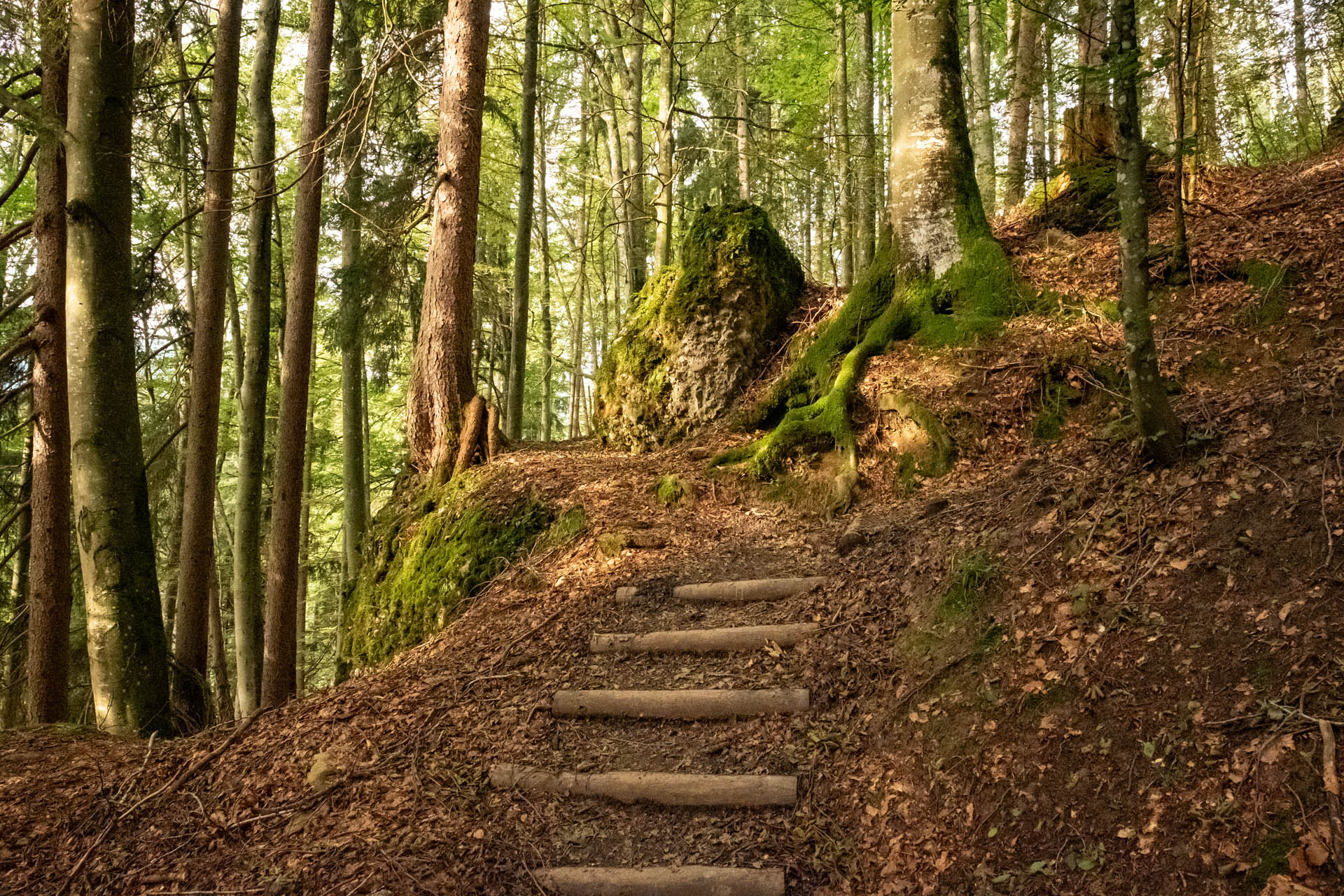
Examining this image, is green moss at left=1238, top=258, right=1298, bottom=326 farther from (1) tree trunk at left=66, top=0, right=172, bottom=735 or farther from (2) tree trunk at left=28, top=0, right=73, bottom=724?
(2) tree trunk at left=28, top=0, right=73, bottom=724

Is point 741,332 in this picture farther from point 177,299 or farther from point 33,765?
point 33,765

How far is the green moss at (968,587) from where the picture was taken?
420 cm

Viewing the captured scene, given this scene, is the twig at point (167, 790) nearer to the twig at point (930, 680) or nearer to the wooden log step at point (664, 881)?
the wooden log step at point (664, 881)

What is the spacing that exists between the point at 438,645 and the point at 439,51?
770 centimetres

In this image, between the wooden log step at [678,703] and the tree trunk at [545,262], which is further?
the tree trunk at [545,262]

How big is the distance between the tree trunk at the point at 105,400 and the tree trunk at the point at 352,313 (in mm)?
4264

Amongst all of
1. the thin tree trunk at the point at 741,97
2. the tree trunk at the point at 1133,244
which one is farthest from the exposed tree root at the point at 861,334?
the thin tree trunk at the point at 741,97

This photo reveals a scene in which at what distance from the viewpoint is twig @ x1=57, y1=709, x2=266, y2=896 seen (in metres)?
3.58

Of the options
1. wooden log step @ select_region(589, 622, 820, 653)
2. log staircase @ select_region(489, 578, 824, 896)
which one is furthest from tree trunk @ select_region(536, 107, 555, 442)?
log staircase @ select_region(489, 578, 824, 896)

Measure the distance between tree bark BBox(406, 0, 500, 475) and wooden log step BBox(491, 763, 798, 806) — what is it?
476 centimetres

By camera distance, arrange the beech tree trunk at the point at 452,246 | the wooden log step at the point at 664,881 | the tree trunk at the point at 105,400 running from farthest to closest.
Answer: the beech tree trunk at the point at 452,246, the tree trunk at the point at 105,400, the wooden log step at the point at 664,881

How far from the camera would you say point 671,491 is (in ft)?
23.2

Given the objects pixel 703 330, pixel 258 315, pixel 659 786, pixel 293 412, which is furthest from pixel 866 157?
pixel 659 786

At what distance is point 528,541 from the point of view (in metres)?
6.93
